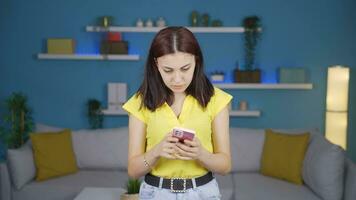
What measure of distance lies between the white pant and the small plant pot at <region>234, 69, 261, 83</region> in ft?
11.2

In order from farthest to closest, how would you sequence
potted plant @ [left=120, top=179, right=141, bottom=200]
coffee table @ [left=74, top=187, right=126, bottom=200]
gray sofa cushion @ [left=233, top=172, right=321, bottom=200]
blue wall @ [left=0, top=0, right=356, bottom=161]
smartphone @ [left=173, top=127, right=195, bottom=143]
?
blue wall @ [left=0, top=0, right=356, bottom=161] < gray sofa cushion @ [left=233, top=172, right=321, bottom=200] < coffee table @ [left=74, top=187, right=126, bottom=200] < potted plant @ [left=120, top=179, right=141, bottom=200] < smartphone @ [left=173, top=127, right=195, bottom=143]

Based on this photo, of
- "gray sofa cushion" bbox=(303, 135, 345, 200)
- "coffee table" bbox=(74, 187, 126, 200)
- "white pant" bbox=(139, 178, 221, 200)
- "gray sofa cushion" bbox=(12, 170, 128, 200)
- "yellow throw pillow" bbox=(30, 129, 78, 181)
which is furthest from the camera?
"yellow throw pillow" bbox=(30, 129, 78, 181)

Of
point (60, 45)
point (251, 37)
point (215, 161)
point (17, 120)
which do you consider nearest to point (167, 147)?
point (215, 161)

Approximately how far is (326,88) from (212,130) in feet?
12.1

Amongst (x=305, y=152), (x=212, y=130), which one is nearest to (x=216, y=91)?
(x=212, y=130)

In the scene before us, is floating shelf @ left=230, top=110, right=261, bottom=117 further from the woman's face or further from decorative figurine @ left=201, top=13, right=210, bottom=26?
the woman's face

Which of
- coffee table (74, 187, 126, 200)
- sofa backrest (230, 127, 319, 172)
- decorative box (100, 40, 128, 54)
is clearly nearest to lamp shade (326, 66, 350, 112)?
sofa backrest (230, 127, 319, 172)

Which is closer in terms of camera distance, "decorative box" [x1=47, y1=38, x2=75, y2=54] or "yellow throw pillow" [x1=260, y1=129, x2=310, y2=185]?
"yellow throw pillow" [x1=260, y1=129, x2=310, y2=185]

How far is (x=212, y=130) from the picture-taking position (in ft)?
5.08

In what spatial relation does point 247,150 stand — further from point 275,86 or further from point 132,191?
point 132,191

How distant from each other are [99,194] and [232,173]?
132 cm

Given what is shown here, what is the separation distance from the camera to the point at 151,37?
5016 mm

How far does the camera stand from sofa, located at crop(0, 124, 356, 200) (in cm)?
357

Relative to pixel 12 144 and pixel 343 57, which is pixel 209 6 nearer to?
pixel 343 57
